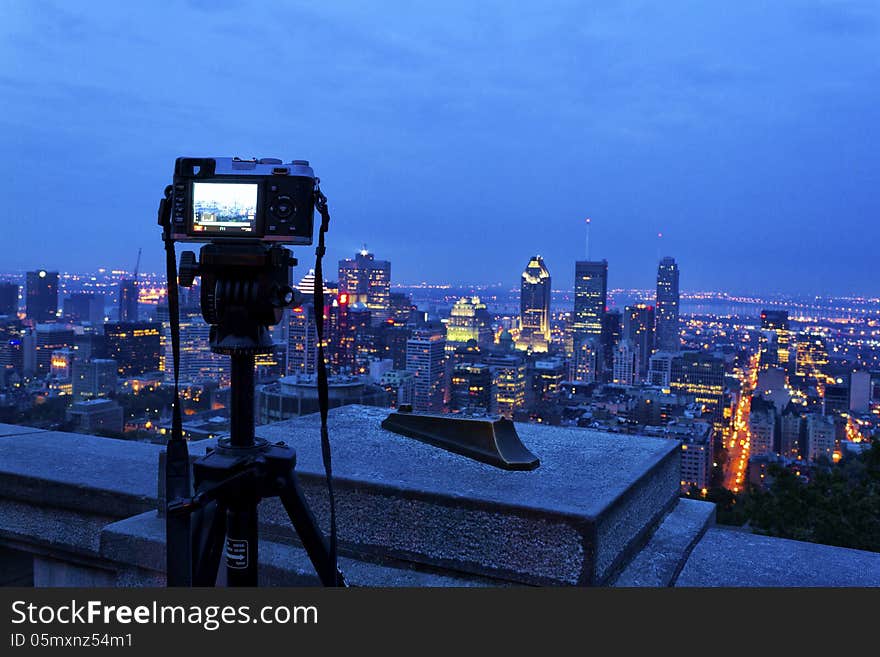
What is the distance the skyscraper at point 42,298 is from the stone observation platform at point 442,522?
1848 inches

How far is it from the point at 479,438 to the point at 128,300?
47557mm

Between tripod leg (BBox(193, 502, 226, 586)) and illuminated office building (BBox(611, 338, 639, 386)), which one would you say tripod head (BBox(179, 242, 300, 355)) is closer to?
tripod leg (BBox(193, 502, 226, 586))

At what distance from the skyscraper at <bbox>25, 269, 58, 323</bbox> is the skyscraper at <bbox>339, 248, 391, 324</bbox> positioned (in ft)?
66.9

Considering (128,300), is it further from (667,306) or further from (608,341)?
(667,306)

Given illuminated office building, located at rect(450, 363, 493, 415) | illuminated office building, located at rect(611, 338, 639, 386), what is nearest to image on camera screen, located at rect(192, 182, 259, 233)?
illuminated office building, located at rect(450, 363, 493, 415)

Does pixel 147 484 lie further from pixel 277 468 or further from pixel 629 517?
pixel 629 517

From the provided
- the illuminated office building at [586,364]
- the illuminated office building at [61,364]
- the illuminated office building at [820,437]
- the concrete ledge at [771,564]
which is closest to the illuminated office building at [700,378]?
the illuminated office building at [586,364]

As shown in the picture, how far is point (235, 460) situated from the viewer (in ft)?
3.89

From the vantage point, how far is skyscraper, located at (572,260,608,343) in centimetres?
7769

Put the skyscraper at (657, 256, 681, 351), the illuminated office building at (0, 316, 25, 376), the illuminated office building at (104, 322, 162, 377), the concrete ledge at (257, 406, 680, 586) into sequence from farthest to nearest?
the skyscraper at (657, 256, 681, 351) → the illuminated office building at (104, 322, 162, 377) → the illuminated office building at (0, 316, 25, 376) → the concrete ledge at (257, 406, 680, 586)

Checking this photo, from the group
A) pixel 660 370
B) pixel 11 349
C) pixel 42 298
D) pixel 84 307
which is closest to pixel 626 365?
pixel 660 370

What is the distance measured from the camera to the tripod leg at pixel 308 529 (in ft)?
4.10

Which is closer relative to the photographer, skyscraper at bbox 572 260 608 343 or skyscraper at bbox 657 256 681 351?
skyscraper at bbox 657 256 681 351

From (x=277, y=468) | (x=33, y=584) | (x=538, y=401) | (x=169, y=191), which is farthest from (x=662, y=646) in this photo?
(x=538, y=401)
